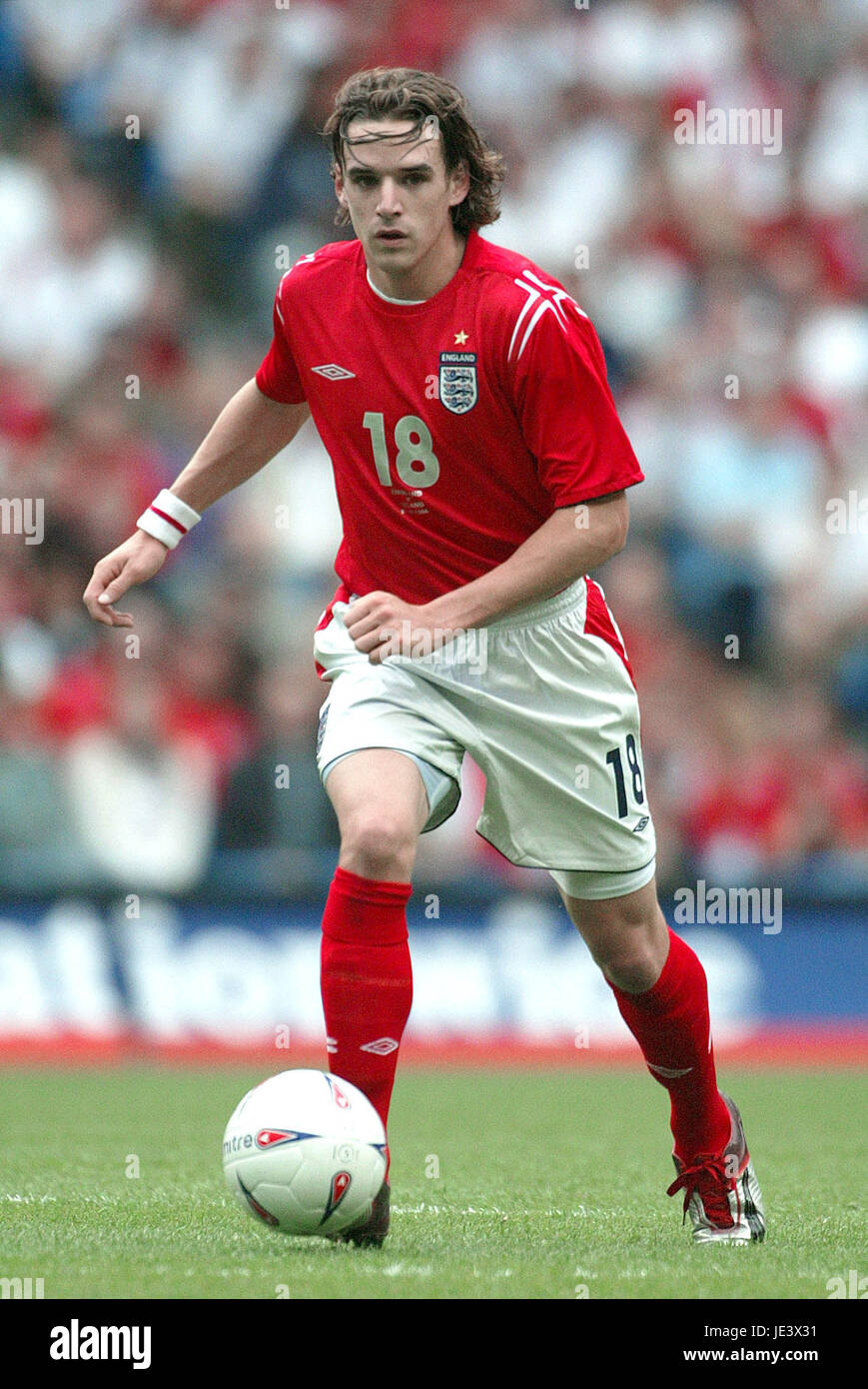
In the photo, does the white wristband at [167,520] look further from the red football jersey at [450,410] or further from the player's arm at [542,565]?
the player's arm at [542,565]

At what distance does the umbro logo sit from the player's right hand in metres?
0.60

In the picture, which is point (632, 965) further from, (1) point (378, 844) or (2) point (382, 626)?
(2) point (382, 626)

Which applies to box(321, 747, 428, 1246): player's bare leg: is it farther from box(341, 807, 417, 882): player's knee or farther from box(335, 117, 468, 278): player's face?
box(335, 117, 468, 278): player's face

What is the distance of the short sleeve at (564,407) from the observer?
4.15 m

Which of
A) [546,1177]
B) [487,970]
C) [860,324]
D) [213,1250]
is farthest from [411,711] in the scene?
[860,324]

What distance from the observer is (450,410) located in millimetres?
4273

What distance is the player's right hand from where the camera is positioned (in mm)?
4574

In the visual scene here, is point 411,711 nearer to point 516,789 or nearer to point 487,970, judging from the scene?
point 516,789

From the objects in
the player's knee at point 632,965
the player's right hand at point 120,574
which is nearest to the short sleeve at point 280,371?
the player's right hand at point 120,574

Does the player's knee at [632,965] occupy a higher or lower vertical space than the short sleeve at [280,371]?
lower

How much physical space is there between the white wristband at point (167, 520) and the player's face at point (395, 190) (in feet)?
2.81

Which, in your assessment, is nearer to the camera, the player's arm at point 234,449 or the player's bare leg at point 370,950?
the player's bare leg at point 370,950

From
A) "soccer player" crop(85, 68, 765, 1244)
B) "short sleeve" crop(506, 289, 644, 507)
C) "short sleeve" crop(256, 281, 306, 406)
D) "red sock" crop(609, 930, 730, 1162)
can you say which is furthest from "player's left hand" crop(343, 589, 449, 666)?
"red sock" crop(609, 930, 730, 1162)

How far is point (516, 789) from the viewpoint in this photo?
4.44 m
